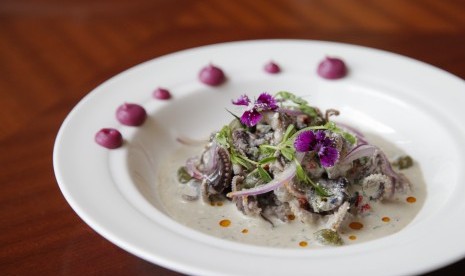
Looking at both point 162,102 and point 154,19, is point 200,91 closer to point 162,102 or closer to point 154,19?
point 162,102

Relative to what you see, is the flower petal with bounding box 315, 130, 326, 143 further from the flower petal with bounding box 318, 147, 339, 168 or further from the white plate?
the white plate

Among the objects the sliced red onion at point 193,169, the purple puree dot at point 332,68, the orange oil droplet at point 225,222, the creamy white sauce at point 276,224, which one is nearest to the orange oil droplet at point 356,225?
the creamy white sauce at point 276,224

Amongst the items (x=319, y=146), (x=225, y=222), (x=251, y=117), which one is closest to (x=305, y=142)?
(x=319, y=146)

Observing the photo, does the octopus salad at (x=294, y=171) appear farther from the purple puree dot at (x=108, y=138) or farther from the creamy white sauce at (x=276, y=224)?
the purple puree dot at (x=108, y=138)

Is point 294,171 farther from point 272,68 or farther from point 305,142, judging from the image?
point 272,68

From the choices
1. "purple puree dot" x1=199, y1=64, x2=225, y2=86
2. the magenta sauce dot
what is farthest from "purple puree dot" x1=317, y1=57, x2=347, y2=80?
"purple puree dot" x1=199, y1=64, x2=225, y2=86

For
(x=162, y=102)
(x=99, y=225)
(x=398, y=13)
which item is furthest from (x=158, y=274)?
(x=398, y=13)
